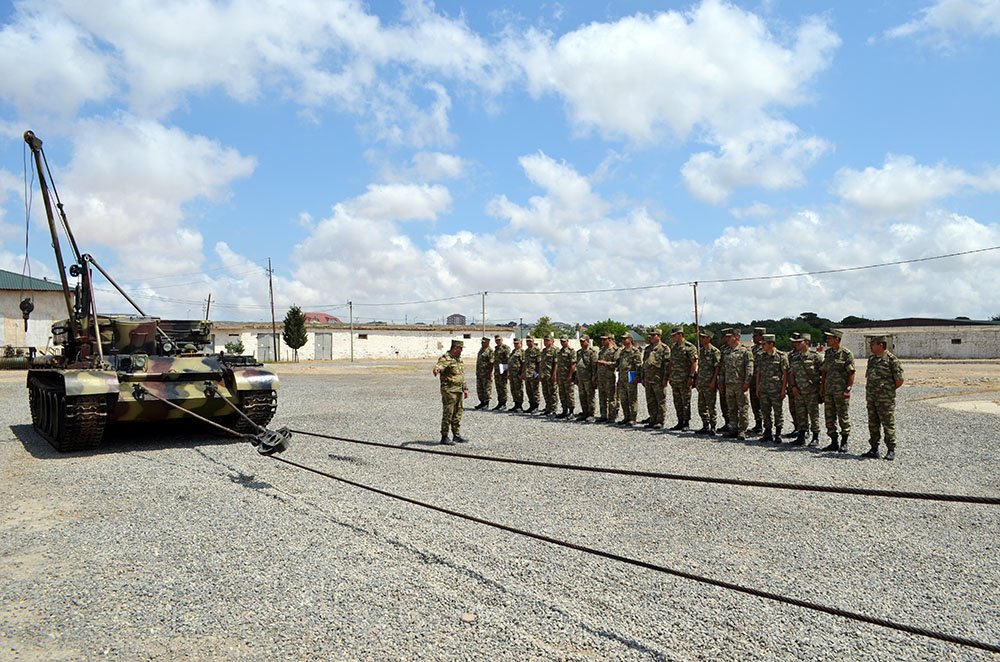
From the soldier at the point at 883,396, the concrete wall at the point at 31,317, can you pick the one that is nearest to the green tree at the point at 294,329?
the concrete wall at the point at 31,317

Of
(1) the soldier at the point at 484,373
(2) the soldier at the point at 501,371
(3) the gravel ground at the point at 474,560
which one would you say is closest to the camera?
(3) the gravel ground at the point at 474,560

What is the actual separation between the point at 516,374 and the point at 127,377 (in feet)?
24.9

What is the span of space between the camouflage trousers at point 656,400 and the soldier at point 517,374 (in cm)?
341

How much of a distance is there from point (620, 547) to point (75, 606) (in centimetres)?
339

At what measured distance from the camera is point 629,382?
11.9 m

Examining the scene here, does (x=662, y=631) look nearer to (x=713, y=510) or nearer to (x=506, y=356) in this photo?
(x=713, y=510)

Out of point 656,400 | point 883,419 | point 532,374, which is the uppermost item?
point 532,374

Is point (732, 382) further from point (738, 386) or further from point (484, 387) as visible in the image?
point (484, 387)

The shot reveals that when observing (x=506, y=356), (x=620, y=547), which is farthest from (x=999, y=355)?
(x=620, y=547)

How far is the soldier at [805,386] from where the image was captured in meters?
9.70

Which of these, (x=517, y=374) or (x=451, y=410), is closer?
(x=451, y=410)

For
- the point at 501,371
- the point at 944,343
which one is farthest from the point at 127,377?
the point at 944,343

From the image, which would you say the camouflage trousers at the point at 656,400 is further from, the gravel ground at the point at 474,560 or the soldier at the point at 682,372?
the gravel ground at the point at 474,560

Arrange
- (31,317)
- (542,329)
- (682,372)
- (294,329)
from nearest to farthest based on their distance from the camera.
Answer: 1. (682,372)
2. (31,317)
3. (294,329)
4. (542,329)
